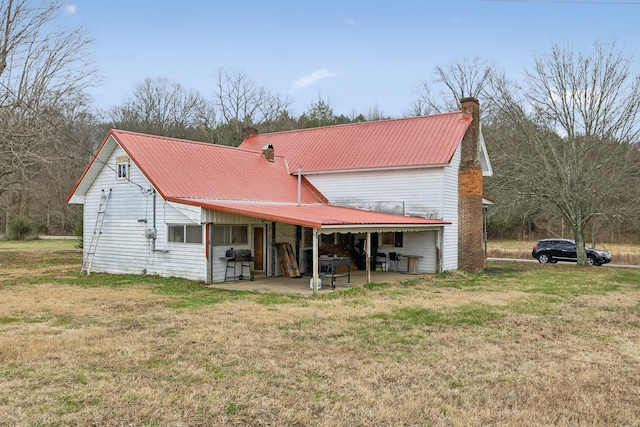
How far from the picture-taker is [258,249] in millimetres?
19141

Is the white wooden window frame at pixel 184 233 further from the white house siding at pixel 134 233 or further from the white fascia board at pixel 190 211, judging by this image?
the white fascia board at pixel 190 211

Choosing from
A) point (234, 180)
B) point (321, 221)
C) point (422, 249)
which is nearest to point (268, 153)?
point (234, 180)

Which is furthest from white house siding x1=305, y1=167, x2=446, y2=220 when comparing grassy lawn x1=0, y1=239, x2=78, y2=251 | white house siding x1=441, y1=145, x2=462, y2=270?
grassy lawn x1=0, y1=239, x2=78, y2=251

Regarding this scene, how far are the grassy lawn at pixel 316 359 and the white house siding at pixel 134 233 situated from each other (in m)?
2.73

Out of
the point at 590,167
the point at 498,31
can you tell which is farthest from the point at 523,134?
the point at 498,31

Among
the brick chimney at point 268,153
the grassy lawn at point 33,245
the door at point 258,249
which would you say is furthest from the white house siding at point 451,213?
the grassy lawn at point 33,245

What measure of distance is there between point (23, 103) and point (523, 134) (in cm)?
2170

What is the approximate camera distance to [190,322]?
1055 cm

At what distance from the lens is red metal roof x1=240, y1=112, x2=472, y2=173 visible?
68.4 feet

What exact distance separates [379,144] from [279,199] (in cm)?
499

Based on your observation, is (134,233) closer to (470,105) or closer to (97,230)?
(97,230)

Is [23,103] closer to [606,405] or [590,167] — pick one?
[606,405]

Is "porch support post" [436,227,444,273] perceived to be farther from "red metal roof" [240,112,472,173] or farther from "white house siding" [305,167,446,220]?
"red metal roof" [240,112,472,173]

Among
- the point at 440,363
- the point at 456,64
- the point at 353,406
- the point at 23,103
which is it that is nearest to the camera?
the point at 353,406
